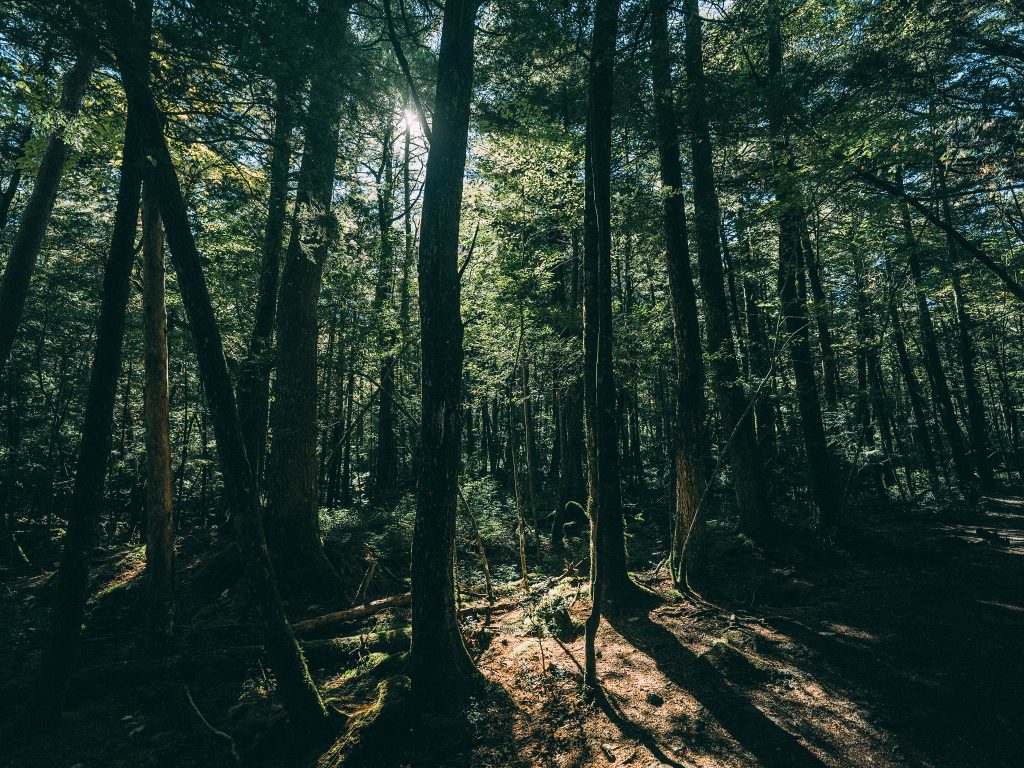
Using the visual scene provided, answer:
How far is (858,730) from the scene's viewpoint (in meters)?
3.81

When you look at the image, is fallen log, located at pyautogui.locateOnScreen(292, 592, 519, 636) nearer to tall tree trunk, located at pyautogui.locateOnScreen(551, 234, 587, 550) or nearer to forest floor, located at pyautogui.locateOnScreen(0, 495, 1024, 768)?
forest floor, located at pyautogui.locateOnScreen(0, 495, 1024, 768)

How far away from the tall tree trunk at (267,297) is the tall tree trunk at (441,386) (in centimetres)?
254

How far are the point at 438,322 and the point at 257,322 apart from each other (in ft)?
27.7

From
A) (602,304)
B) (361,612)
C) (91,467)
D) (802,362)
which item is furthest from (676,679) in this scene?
(802,362)

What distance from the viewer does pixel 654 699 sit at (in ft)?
15.2

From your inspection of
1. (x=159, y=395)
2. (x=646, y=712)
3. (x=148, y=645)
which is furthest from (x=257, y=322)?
(x=646, y=712)

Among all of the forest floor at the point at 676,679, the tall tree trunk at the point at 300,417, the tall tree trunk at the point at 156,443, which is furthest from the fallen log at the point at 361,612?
the tall tree trunk at the point at 156,443

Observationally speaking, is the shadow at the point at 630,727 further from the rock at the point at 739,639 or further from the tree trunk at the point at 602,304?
the rock at the point at 739,639

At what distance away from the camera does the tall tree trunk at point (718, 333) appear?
28.8 feet

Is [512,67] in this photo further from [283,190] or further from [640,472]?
[640,472]

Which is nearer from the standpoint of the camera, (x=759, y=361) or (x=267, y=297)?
(x=267, y=297)

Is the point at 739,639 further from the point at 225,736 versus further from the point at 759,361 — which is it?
the point at 759,361

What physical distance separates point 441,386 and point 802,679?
4728mm

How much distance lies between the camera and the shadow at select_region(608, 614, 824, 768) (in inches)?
144
